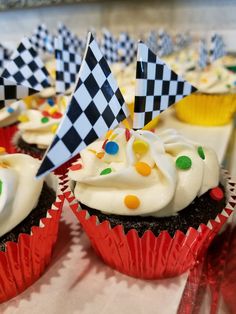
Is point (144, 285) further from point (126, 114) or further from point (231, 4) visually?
point (231, 4)

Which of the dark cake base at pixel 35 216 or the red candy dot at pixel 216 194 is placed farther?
the red candy dot at pixel 216 194

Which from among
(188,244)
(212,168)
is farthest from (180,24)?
(188,244)

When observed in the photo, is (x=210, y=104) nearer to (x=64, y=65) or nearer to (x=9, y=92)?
(x=64, y=65)

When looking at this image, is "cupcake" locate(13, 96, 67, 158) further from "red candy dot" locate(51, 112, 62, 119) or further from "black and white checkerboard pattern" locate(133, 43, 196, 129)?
"black and white checkerboard pattern" locate(133, 43, 196, 129)

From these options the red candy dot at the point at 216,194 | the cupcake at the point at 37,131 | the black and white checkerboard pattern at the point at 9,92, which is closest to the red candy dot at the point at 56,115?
the cupcake at the point at 37,131

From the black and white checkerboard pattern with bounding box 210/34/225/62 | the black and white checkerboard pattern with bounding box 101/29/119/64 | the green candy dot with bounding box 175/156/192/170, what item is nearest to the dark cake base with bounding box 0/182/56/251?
the green candy dot with bounding box 175/156/192/170

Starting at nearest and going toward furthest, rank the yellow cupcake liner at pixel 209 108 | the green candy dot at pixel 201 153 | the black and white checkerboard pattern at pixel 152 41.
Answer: the green candy dot at pixel 201 153
the yellow cupcake liner at pixel 209 108
the black and white checkerboard pattern at pixel 152 41

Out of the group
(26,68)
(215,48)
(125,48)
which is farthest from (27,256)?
(215,48)

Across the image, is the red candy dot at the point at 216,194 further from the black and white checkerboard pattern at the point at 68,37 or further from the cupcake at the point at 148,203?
the black and white checkerboard pattern at the point at 68,37
